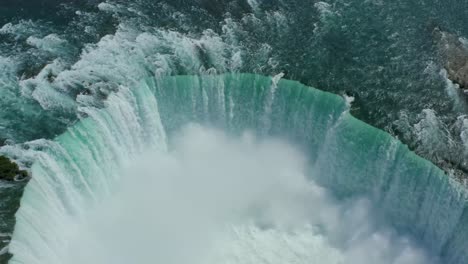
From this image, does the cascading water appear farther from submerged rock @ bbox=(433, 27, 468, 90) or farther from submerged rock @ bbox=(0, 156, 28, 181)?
submerged rock @ bbox=(433, 27, 468, 90)

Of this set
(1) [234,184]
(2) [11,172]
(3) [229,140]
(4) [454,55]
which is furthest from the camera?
(4) [454,55]

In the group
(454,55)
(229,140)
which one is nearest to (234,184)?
(229,140)

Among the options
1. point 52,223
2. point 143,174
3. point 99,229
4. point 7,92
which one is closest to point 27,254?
point 52,223

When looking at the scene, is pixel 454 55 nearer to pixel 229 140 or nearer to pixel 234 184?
pixel 229 140

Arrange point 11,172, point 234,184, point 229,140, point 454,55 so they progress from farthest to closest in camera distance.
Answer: point 454,55, point 229,140, point 234,184, point 11,172

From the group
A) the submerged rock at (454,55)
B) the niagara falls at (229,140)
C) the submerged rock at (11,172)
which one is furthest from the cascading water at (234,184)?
the submerged rock at (454,55)

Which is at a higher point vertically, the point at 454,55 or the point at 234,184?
the point at 454,55
